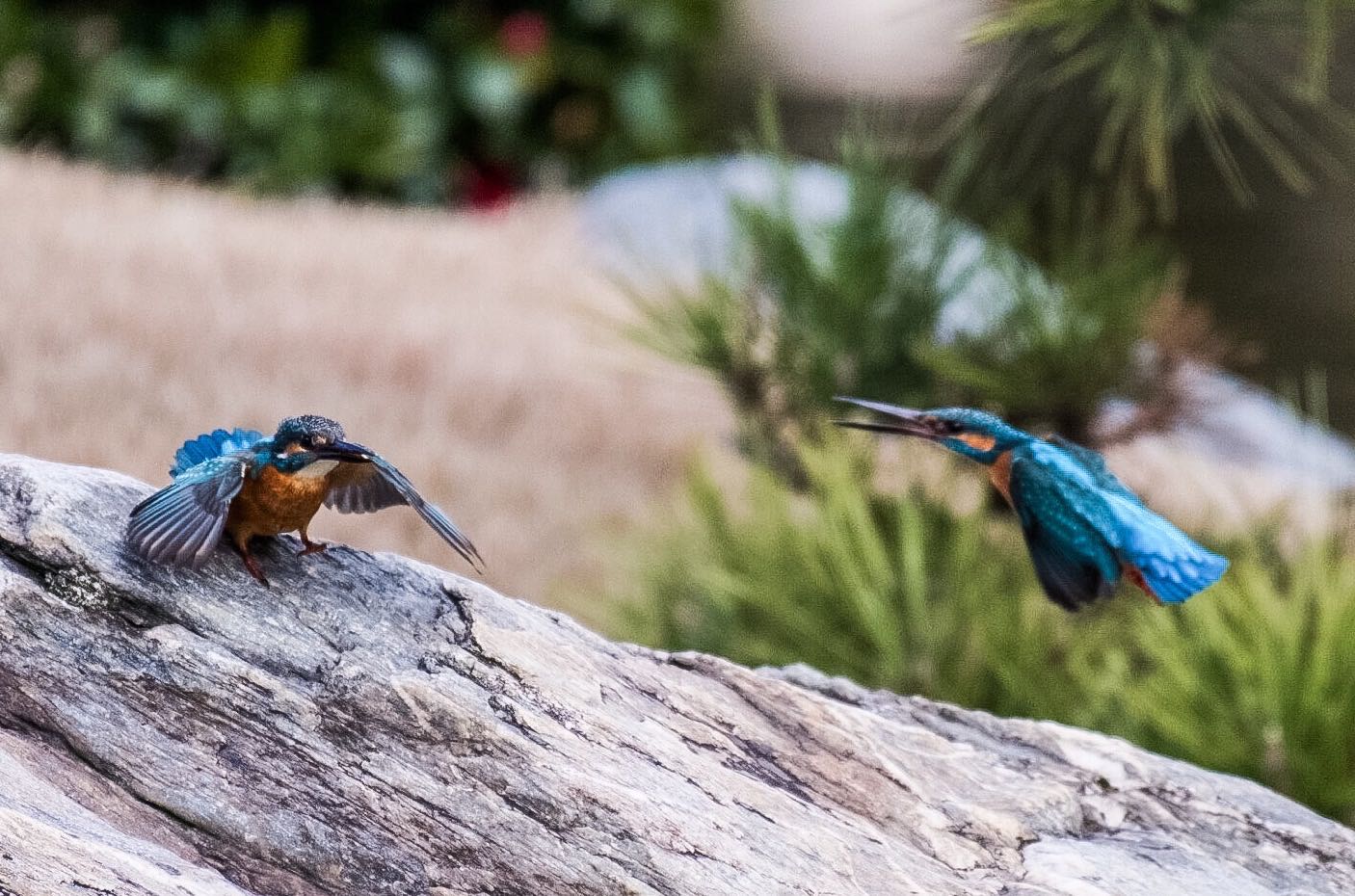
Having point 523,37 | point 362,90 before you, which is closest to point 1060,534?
point 362,90

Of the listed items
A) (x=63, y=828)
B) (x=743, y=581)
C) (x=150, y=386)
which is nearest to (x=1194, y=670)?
(x=743, y=581)

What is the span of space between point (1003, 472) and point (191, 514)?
28 cm

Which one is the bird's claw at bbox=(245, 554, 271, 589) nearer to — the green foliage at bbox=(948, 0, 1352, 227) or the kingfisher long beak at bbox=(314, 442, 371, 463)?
the kingfisher long beak at bbox=(314, 442, 371, 463)

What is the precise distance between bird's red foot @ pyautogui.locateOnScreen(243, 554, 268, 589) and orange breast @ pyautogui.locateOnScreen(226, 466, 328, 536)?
2cm

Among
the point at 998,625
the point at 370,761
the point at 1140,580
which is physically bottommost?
the point at 370,761

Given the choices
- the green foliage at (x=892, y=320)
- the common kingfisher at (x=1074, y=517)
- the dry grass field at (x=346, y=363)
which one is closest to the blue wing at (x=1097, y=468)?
the common kingfisher at (x=1074, y=517)

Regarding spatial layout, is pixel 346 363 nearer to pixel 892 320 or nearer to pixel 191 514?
pixel 892 320

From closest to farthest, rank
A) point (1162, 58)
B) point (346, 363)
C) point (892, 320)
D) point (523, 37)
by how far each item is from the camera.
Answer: point (1162, 58) → point (892, 320) → point (346, 363) → point (523, 37)

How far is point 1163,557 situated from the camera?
1.67 ft

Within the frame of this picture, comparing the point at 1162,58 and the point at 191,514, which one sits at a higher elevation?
the point at 1162,58

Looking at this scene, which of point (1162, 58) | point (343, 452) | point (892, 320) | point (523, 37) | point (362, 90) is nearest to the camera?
point (343, 452)

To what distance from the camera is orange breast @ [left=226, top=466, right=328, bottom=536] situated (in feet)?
1.57

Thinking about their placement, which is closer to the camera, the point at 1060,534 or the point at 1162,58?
the point at 1060,534

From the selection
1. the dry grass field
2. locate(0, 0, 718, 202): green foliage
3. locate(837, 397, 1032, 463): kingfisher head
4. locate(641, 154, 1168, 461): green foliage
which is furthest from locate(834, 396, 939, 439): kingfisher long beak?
locate(0, 0, 718, 202): green foliage
